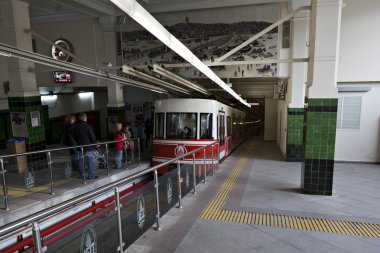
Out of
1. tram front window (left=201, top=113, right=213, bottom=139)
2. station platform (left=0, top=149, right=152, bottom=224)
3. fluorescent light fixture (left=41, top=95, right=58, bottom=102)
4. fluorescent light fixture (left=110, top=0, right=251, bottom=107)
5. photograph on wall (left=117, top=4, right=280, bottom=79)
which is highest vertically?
photograph on wall (left=117, top=4, right=280, bottom=79)

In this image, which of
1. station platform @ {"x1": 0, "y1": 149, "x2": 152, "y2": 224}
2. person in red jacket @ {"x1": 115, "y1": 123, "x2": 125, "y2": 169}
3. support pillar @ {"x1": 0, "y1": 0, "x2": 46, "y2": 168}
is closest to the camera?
station platform @ {"x1": 0, "y1": 149, "x2": 152, "y2": 224}

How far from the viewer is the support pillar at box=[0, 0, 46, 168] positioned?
769 cm

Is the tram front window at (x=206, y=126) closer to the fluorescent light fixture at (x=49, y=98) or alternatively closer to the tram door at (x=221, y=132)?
the tram door at (x=221, y=132)

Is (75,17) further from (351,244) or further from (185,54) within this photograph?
(351,244)

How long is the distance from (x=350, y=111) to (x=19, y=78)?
10.4 metres

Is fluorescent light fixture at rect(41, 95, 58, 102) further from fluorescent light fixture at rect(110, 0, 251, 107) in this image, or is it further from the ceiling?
fluorescent light fixture at rect(110, 0, 251, 107)

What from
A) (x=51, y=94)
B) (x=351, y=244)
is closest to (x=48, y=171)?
(x=351, y=244)

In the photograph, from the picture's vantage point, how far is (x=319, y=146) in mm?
4977

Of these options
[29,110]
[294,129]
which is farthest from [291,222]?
[29,110]

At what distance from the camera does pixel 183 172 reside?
4.59 meters

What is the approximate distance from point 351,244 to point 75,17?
12.3 metres

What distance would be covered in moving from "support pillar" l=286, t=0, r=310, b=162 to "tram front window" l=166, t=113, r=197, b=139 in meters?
3.55

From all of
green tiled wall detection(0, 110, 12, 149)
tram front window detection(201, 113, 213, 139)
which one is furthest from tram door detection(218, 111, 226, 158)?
green tiled wall detection(0, 110, 12, 149)

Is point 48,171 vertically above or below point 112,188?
below
